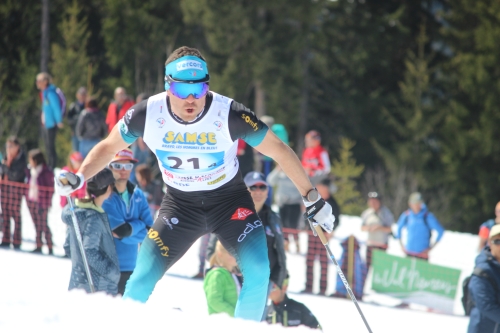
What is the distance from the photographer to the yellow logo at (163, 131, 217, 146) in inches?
168

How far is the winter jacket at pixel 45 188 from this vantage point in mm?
9469

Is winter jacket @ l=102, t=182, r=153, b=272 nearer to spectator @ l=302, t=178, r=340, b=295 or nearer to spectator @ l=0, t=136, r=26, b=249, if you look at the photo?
spectator @ l=302, t=178, r=340, b=295

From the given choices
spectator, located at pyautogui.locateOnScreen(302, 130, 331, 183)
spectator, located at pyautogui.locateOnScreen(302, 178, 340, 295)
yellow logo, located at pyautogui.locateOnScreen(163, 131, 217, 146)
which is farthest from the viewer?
spectator, located at pyautogui.locateOnScreen(302, 130, 331, 183)

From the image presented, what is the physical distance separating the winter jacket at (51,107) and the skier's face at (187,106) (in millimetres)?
8180

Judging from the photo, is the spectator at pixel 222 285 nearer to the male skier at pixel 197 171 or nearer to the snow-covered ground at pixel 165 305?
the snow-covered ground at pixel 165 305

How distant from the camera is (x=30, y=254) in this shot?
926cm

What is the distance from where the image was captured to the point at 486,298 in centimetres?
527

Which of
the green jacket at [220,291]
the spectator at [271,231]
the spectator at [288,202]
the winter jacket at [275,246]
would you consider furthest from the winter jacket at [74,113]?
the green jacket at [220,291]

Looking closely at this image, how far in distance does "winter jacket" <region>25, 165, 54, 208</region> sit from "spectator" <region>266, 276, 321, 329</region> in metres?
4.79

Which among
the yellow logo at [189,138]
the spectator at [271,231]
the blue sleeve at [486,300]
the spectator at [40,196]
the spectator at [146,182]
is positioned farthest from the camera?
the spectator at [146,182]

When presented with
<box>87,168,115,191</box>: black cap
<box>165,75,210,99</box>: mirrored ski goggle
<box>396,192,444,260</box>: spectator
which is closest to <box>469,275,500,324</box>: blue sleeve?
<box>165,75,210,99</box>: mirrored ski goggle

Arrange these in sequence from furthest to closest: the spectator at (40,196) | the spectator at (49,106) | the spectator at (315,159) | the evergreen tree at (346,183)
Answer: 1. the evergreen tree at (346,183)
2. the spectator at (49,106)
3. the spectator at (315,159)
4. the spectator at (40,196)

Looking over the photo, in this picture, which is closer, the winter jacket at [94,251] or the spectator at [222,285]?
the winter jacket at [94,251]

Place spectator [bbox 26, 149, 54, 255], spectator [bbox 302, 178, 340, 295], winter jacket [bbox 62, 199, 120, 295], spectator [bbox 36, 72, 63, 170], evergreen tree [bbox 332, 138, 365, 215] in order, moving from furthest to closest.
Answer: evergreen tree [bbox 332, 138, 365, 215] → spectator [bbox 36, 72, 63, 170] → spectator [bbox 26, 149, 54, 255] → spectator [bbox 302, 178, 340, 295] → winter jacket [bbox 62, 199, 120, 295]
